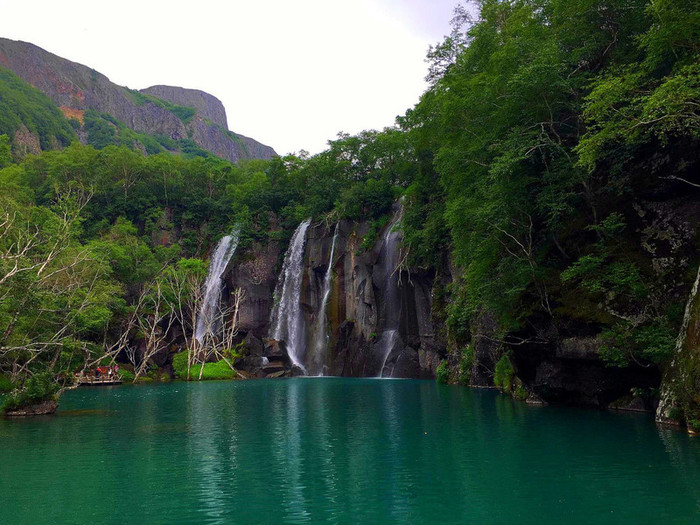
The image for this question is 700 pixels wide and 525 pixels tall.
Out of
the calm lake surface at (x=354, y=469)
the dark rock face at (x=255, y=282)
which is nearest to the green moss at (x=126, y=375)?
the dark rock face at (x=255, y=282)

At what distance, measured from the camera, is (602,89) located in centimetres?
1356

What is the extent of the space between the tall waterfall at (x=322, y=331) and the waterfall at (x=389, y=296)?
561cm

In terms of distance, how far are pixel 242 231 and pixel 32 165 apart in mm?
29819

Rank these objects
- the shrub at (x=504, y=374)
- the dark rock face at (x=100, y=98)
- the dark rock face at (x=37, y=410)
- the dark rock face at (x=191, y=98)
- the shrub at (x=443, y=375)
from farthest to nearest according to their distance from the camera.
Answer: the dark rock face at (x=191, y=98) < the dark rock face at (x=100, y=98) < the shrub at (x=443, y=375) < the shrub at (x=504, y=374) < the dark rock face at (x=37, y=410)

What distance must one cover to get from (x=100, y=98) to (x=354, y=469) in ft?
492

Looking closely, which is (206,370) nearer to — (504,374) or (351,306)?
(351,306)

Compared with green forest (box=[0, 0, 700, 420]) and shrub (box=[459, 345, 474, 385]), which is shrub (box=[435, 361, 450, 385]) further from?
green forest (box=[0, 0, 700, 420])

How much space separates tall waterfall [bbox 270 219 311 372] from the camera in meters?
46.7

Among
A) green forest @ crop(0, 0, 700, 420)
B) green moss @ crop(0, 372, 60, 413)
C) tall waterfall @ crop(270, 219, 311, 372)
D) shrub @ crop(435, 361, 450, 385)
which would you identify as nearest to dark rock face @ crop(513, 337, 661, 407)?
green forest @ crop(0, 0, 700, 420)

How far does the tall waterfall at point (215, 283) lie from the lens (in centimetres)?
4925

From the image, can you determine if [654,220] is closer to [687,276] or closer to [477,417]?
[687,276]

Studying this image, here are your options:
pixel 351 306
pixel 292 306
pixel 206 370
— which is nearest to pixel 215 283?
pixel 292 306

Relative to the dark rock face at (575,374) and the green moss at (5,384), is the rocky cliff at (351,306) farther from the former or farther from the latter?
the green moss at (5,384)

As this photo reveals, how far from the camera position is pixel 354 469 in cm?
1016
